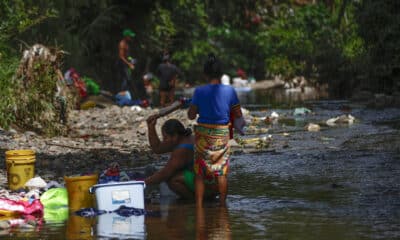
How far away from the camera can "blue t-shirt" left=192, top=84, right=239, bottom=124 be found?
9180 mm

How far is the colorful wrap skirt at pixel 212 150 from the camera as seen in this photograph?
9.16 metres

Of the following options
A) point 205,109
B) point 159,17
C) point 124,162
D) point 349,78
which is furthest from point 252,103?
point 205,109

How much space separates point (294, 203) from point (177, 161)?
1.32 meters

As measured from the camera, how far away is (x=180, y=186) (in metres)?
9.66

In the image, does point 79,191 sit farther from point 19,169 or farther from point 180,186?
point 19,169

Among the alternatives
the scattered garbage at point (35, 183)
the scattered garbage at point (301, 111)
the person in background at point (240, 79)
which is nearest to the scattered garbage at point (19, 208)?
the scattered garbage at point (35, 183)

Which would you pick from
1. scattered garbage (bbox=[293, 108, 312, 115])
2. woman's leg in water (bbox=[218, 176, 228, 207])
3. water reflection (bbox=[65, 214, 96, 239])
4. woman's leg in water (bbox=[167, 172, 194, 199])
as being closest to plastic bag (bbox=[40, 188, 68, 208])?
water reflection (bbox=[65, 214, 96, 239])

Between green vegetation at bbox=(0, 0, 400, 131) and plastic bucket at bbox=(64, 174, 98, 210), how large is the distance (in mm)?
5774

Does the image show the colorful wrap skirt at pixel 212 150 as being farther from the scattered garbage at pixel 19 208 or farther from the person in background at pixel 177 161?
the scattered garbage at pixel 19 208

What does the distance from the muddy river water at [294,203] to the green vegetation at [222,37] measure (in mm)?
5115

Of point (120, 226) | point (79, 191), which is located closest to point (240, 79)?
point (79, 191)

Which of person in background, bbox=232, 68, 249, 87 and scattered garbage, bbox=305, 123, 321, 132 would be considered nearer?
scattered garbage, bbox=305, 123, 321, 132

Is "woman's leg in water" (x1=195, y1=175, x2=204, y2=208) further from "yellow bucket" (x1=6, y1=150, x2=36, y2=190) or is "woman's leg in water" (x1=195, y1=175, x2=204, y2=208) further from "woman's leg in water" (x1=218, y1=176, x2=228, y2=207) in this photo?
"yellow bucket" (x1=6, y1=150, x2=36, y2=190)

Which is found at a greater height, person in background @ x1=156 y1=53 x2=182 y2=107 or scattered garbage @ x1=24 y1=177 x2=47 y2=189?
person in background @ x1=156 y1=53 x2=182 y2=107
